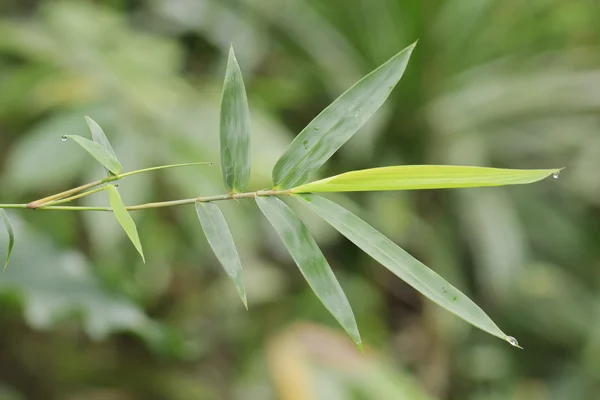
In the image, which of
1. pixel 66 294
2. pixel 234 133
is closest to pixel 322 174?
pixel 66 294

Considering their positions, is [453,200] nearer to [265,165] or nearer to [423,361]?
[423,361]

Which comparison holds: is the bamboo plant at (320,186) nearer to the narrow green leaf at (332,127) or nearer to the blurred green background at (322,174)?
the narrow green leaf at (332,127)

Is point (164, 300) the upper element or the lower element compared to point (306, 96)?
lower

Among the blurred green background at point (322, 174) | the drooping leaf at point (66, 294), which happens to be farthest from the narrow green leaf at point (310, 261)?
the blurred green background at point (322, 174)

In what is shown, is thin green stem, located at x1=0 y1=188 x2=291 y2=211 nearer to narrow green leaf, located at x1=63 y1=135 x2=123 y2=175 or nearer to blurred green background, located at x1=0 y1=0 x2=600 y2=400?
narrow green leaf, located at x1=63 y1=135 x2=123 y2=175

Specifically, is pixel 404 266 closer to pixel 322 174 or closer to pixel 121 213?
pixel 121 213

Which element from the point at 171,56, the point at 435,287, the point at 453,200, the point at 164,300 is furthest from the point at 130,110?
the point at 435,287
